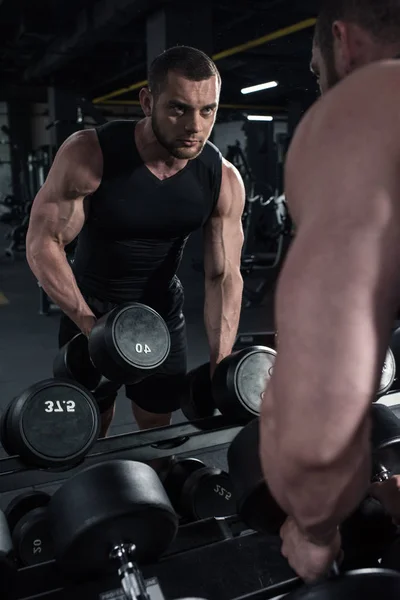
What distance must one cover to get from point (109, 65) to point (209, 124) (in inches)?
272

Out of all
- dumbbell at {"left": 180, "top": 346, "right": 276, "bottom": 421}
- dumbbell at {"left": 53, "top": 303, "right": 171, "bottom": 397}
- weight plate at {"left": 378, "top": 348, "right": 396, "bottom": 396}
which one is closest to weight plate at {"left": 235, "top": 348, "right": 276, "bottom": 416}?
dumbbell at {"left": 180, "top": 346, "right": 276, "bottom": 421}

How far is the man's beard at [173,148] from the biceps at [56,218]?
0.26 meters

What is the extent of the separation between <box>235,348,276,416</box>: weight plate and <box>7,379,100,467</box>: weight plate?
1.12ft

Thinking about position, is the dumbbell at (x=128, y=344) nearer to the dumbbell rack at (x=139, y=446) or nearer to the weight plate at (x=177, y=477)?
the dumbbell rack at (x=139, y=446)

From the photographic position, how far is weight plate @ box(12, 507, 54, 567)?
1.35 metres

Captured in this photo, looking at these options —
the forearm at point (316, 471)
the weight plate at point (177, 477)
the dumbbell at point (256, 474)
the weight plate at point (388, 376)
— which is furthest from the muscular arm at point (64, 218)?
the forearm at point (316, 471)

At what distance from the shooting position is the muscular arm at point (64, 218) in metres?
1.57

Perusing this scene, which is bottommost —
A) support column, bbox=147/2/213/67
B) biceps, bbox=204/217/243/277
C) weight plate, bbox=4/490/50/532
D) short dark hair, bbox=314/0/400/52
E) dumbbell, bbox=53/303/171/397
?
weight plate, bbox=4/490/50/532

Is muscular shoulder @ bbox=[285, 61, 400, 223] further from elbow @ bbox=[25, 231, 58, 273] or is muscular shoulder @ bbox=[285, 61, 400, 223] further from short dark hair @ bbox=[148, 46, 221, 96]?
elbow @ bbox=[25, 231, 58, 273]

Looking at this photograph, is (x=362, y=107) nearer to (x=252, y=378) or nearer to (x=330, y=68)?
(x=330, y=68)

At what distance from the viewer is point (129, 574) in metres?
0.90

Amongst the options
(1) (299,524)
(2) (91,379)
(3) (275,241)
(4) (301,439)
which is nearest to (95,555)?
(1) (299,524)

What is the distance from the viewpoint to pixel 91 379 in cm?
164

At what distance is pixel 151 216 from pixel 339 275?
1.15 meters
